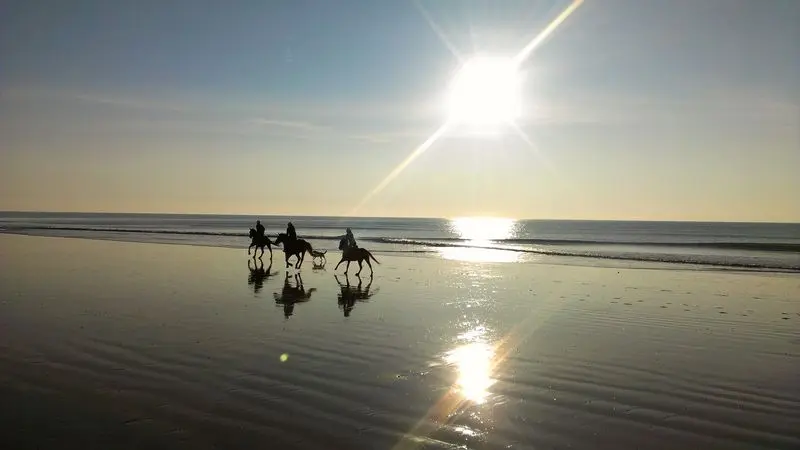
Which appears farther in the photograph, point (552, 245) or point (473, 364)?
point (552, 245)

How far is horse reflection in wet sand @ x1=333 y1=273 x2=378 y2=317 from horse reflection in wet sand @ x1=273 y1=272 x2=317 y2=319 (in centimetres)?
95

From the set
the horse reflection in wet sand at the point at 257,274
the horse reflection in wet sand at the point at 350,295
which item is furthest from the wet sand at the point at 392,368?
the horse reflection in wet sand at the point at 257,274

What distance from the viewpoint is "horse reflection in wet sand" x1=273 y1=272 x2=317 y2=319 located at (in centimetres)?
1343

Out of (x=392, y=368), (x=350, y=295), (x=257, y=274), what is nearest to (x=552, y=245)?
(x=257, y=274)

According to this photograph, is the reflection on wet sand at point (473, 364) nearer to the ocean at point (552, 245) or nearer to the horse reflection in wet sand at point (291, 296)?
the horse reflection in wet sand at point (291, 296)

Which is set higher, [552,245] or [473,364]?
[552,245]

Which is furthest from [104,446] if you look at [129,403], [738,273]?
[738,273]

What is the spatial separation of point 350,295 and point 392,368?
25.5 ft

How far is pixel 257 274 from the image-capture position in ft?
69.9

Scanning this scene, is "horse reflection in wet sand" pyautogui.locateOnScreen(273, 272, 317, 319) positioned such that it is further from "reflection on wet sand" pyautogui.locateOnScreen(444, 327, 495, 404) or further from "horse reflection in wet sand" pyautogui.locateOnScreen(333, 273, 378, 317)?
"reflection on wet sand" pyautogui.locateOnScreen(444, 327, 495, 404)

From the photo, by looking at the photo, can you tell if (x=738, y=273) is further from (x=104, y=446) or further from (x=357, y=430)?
(x=104, y=446)

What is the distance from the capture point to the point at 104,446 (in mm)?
5266

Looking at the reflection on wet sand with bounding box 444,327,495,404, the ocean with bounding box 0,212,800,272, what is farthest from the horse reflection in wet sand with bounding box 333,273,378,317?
the ocean with bounding box 0,212,800,272

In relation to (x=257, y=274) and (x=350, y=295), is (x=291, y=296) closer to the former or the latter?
(x=350, y=295)
